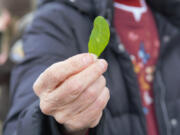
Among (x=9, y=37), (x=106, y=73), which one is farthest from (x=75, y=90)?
(x=9, y=37)

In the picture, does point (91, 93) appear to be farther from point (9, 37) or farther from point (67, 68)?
point (9, 37)

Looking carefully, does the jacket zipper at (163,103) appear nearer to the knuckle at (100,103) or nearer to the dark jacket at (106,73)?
the dark jacket at (106,73)

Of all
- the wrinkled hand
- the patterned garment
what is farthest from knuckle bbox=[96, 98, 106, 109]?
the patterned garment

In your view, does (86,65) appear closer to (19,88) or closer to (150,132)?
(19,88)

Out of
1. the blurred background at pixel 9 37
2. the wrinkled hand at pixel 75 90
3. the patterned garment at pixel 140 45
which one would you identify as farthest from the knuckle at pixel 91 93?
the blurred background at pixel 9 37

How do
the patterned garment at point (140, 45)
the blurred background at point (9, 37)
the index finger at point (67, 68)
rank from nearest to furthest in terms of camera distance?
the index finger at point (67, 68), the patterned garment at point (140, 45), the blurred background at point (9, 37)

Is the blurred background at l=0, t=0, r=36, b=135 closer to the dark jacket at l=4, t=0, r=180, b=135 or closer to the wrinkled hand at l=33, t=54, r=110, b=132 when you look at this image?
the dark jacket at l=4, t=0, r=180, b=135

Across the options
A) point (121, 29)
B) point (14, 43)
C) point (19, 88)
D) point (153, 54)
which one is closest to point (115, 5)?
point (121, 29)
